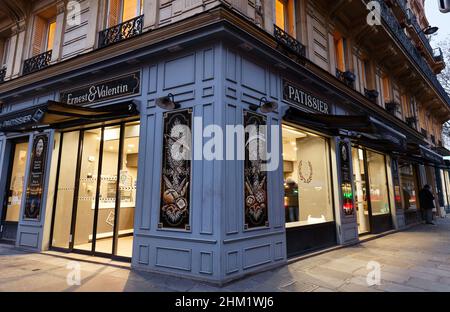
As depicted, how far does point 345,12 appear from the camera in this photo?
31.4 feet

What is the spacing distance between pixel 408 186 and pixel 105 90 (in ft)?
44.6

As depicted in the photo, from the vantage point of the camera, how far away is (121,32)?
6777mm

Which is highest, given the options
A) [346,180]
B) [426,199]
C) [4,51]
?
[4,51]

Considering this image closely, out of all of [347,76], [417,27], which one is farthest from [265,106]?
[417,27]

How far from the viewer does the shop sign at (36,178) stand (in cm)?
731

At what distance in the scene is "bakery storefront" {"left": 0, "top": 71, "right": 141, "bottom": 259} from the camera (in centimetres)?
619

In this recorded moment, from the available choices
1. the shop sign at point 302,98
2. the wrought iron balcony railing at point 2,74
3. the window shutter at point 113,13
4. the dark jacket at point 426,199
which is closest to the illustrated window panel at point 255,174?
the shop sign at point 302,98

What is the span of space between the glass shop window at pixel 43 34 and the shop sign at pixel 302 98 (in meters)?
7.26

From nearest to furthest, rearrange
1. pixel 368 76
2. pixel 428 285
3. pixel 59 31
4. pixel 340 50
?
pixel 428 285, pixel 59 31, pixel 340 50, pixel 368 76

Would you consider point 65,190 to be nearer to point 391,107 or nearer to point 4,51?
point 4,51

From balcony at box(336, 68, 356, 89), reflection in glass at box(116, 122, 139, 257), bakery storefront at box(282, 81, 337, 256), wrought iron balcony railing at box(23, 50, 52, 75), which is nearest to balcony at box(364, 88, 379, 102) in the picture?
balcony at box(336, 68, 356, 89)
